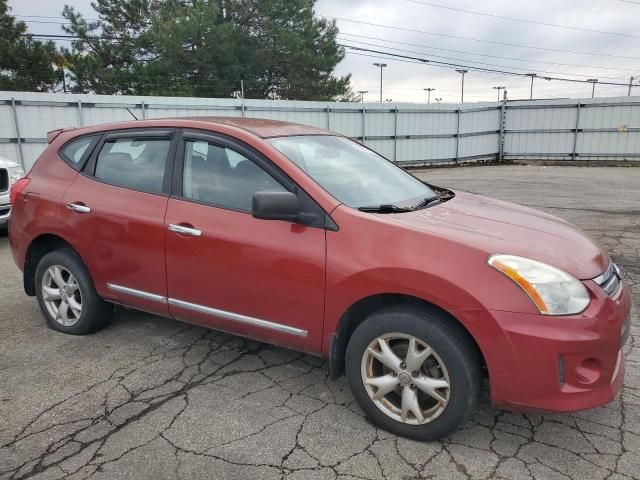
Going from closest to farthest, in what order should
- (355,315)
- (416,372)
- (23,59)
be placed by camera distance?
(416,372) < (355,315) < (23,59)

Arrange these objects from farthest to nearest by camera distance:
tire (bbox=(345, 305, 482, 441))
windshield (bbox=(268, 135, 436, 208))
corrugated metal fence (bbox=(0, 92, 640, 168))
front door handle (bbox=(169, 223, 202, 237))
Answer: corrugated metal fence (bbox=(0, 92, 640, 168)) < front door handle (bbox=(169, 223, 202, 237)) < windshield (bbox=(268, 135, 436, 208)) < tire (bbox=(345, 305, 482, 441))

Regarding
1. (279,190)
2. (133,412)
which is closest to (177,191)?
(279,190)

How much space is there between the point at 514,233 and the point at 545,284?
464mm

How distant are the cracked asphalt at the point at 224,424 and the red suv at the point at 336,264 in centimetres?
25

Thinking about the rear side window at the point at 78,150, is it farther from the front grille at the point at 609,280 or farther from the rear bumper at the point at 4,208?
the rear bumper at the point at 4,208

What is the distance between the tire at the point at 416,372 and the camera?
2.42 m

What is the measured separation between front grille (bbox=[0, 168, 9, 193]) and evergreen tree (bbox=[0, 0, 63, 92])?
56.9 ft

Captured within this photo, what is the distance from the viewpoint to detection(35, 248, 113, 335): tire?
382 cm

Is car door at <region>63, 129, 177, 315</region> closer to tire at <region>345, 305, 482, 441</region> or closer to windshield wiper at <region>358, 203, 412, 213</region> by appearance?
windshield wiper at <region>358, 203, 412, 213</region>

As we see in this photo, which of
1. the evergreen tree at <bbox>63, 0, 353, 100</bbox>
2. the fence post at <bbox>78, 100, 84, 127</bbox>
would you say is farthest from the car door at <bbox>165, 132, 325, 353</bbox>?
the evergreen tree at <bbox>63, 0, 353, 100</bbox>

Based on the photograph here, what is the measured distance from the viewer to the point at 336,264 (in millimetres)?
2666

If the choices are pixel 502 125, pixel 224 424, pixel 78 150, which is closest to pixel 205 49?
pixel 502 125

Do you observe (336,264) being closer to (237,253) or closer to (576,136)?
(237,253)

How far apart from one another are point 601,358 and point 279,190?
1.86m
